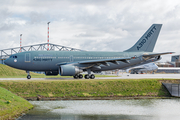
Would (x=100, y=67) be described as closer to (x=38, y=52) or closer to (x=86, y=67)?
(x=86, y=67)

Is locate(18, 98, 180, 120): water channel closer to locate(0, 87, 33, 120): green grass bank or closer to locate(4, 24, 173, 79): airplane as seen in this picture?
locate(0, 87, 33, 120): green grass bank

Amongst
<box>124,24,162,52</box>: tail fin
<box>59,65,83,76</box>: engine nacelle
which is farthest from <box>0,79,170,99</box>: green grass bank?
<box>124,24,162,52</box>: tail fin

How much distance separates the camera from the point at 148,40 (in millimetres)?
45156

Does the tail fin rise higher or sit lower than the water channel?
higher

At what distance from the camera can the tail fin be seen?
148ft

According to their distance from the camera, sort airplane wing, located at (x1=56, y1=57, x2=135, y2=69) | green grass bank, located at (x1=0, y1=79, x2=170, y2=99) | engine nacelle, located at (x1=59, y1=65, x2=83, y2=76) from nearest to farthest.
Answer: green grass bank, located at (x1=0, y1=79, x2=170, y2=99) < engine nacelle, located at (x1=59, y1=65, x2=83, y2=76) < airplane wing, located at (x1=56, y1=57, x2=135, y2=69)

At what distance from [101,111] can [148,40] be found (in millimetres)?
26239

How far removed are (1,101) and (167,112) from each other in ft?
49.5

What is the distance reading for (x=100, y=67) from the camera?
4081cm

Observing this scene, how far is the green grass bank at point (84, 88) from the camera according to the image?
28.9m

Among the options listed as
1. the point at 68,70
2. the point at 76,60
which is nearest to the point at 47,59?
the point at 68,70

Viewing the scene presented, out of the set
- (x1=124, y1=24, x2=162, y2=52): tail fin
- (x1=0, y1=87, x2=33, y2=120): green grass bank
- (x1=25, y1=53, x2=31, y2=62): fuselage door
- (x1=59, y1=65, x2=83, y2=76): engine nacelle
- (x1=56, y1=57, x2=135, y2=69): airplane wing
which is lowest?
(x1=0, y1=87, x2=33, y2=120): green grass bank

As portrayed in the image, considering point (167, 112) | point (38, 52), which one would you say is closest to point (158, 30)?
point (38, 52)

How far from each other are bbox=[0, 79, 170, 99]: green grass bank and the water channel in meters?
2.45
